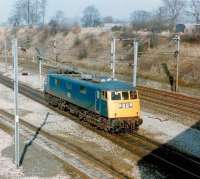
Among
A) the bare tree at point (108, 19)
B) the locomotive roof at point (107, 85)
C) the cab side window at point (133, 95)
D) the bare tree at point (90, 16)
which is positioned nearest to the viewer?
the locomotive roof at point (107, 85)

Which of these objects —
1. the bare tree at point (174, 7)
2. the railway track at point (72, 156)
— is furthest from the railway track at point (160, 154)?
the bare tree at point (174, 7)

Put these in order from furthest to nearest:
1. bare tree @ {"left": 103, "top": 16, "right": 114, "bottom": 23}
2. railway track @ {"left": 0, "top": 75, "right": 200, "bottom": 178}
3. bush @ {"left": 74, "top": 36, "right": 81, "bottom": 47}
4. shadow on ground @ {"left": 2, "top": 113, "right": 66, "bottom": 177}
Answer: bare tree @ {"left": 103, "top": 16, "right": 114, "bottom": 23}, bush @ {"left": 74, "top": 36, "right": 81, "bottom": 47}, railway track @ {"left": 0, "top": 75, "right": 200, "bottom": 178}, shadow on ground @ {"left": 2, "top": 113, "right": 66, "bottom": 177}

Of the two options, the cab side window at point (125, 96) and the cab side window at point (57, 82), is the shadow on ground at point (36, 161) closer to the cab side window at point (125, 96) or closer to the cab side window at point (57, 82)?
Answer: the cab side window at point (125, 96)

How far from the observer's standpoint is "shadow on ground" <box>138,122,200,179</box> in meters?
20.8

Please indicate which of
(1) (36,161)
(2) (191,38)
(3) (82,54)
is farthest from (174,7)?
(1) (36,161)

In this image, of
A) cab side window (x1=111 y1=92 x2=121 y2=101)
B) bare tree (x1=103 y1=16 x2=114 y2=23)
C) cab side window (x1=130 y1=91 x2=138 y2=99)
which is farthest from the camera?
bare tree (x1=103 y1=16 x2=114 y2=23)

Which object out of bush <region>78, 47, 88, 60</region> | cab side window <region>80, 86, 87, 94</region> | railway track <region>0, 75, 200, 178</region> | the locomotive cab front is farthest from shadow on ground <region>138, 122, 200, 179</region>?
bush <region>78, 47, 88, 60</region>

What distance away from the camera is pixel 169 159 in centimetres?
2317

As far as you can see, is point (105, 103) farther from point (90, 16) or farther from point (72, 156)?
point (90, 16)

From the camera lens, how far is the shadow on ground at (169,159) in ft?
68.1

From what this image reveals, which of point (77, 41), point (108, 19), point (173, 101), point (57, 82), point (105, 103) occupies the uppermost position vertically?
point (108, 19)

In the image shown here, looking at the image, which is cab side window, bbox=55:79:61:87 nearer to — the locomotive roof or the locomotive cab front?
the locomotive roof

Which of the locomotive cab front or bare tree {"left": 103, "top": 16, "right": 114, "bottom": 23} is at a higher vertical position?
bare tree {"left": 103, "top": 16, "right": 114, "bottom": 23}

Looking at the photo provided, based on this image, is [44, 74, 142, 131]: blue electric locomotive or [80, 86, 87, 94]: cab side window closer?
[44, 74, 142, 131]: blue electric locomotive
